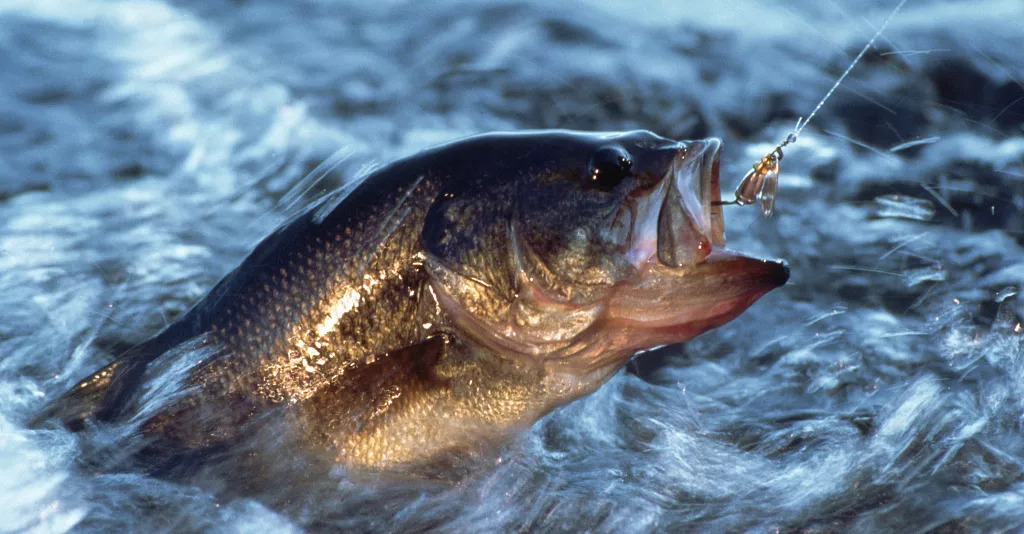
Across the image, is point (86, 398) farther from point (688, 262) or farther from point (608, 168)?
point (688, 262)

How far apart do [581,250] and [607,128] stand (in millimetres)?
3794

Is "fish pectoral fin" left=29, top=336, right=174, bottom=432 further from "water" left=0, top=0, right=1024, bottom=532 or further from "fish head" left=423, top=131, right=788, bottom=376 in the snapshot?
"fish head" left=423, top=131, right=788, bottom=376

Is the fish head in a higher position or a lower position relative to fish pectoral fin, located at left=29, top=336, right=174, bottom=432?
higher

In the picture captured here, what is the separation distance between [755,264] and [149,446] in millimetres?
1924

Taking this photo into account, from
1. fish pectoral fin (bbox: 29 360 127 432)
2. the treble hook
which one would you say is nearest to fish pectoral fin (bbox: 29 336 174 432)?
fish pectoral fin (bbox: 29 360 127 432)

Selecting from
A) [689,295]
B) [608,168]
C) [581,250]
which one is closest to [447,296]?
[581,250]

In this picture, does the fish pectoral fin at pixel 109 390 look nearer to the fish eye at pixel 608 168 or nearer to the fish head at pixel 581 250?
the fish head at pixel 581 250

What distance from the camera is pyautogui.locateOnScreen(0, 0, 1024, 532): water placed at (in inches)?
125

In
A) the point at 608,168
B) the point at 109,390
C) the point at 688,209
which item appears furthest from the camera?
the point at 109,390

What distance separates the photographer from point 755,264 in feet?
9.62

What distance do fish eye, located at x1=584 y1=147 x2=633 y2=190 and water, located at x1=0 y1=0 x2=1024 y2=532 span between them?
79 cm

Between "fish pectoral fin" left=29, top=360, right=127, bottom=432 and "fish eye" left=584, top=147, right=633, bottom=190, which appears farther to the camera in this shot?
"fish pectoral fin" left=29, top=360, right=127, bottom=432

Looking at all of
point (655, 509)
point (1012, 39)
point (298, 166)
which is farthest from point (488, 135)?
point (1012, 39)

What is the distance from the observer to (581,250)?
3031 millimetres
